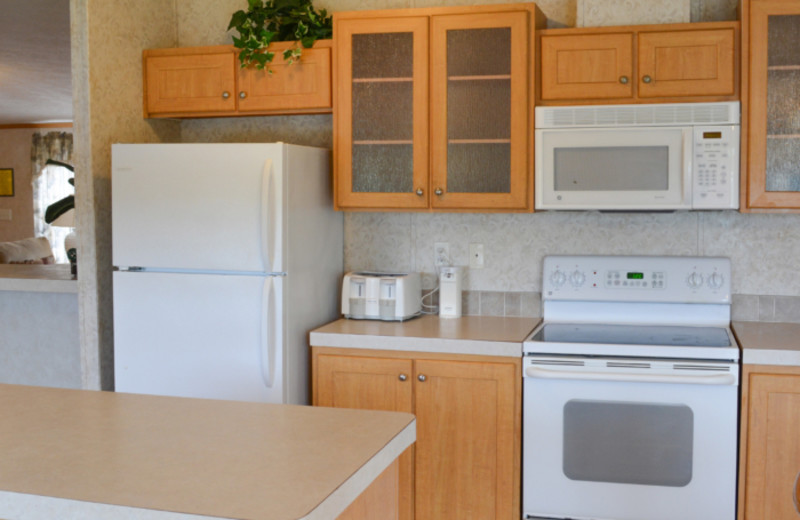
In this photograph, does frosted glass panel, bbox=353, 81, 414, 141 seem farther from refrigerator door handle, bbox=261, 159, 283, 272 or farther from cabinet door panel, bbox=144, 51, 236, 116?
cabinet door panel, bbox=144, 51, 236, 116

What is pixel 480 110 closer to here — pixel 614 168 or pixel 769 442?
pixel 614 168

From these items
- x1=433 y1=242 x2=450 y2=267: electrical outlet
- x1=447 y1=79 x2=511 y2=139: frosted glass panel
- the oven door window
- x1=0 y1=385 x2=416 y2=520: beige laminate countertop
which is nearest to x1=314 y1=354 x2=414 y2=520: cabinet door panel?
the oven door window

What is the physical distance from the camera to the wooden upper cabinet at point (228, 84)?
329cm

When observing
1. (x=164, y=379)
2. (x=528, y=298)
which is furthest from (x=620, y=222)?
(x=164, y=379)

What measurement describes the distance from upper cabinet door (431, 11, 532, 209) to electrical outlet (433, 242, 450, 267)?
0.39 metres

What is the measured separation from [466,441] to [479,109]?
1225 millimetres

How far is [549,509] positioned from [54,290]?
2.22 m

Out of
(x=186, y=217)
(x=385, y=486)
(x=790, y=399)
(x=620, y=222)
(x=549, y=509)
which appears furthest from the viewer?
(x=620, y=222)

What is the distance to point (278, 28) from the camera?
3.41 m

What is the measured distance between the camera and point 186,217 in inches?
120

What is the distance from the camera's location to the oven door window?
273 centimetres

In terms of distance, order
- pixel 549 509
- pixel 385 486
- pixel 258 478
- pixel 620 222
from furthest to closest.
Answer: pixel 620 222 < pixel 549 509 < pixel 385 486 < pixel 258 478

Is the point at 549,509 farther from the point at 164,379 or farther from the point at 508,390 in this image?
the point at 164,379

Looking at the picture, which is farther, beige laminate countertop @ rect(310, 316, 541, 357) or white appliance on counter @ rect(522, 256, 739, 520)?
beige laminate countertop @ rect(310, 316, 541, 357)
